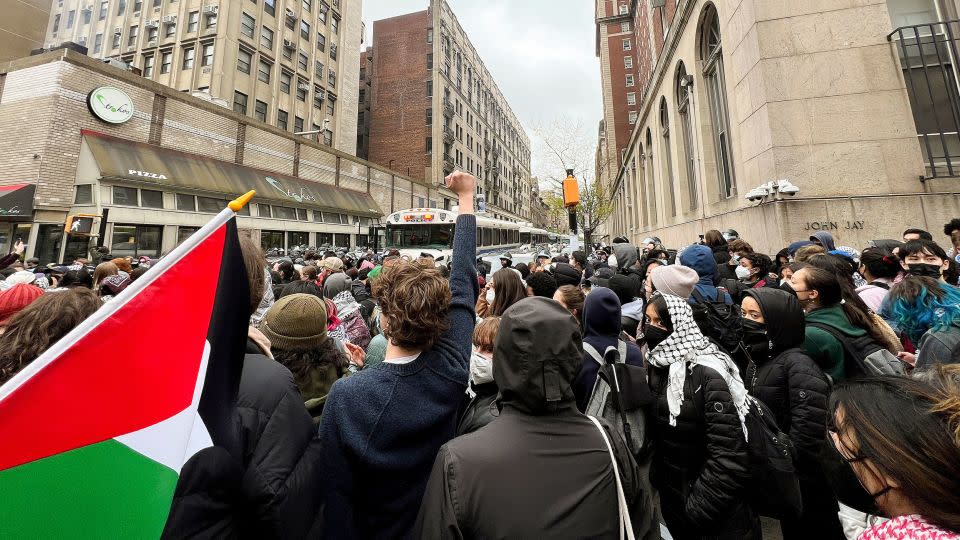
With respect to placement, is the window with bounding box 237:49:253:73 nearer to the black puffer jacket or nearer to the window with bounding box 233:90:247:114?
the window with bounding box 233:90:247:114

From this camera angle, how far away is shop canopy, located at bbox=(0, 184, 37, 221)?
49.3ft

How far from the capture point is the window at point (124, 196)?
1664cm

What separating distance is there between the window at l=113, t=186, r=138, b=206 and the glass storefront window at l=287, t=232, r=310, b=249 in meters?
8.28

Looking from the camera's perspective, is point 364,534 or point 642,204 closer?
point 364,534

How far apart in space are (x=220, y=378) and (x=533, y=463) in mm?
1093

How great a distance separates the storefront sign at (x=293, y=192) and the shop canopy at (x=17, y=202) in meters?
10.4

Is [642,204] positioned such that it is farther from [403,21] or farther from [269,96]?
[403,21]

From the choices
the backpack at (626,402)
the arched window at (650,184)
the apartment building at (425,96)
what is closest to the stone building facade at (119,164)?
the backpack at (626,402)

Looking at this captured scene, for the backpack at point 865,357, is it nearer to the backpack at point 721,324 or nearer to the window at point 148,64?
the backpack at point 721,324

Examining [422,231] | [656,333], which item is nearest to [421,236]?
[422,231]

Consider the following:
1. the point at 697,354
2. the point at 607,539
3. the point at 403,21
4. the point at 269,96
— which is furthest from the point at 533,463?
the point at 403,21

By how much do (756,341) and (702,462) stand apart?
0.99m

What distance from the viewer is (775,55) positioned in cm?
945

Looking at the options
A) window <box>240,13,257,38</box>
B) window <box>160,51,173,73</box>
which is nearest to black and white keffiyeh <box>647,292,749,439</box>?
window <box>240,13,257,38</box>
